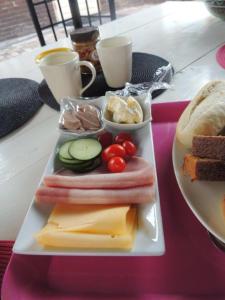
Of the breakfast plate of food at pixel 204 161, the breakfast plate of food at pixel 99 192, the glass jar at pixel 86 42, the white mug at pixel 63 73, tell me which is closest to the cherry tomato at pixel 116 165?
the breakfast plate of food at pixel 99 192

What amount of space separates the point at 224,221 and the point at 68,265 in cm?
28

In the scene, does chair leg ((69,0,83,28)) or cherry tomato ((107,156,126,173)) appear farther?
chair leg ((69,0,83,28))

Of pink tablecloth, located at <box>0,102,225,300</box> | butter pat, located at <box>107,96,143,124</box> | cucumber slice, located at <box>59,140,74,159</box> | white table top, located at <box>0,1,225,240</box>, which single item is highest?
butter pat, located at <box>107,96,143,124</box>

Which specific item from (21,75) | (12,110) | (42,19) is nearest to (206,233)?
(12,110)

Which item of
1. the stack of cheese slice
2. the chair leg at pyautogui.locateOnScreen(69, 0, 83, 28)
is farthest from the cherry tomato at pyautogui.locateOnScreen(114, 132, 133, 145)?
the chair leg at pyautogui.locateOnScreen(69, 0, 83, 28)

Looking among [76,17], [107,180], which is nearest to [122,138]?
[107,180]

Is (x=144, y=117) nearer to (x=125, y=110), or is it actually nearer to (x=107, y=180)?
(x=125, y=110)

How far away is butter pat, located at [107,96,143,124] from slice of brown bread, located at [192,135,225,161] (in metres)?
0.19

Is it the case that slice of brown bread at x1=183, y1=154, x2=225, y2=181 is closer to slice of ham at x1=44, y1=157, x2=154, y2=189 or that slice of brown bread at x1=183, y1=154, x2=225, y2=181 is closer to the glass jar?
slice of ham at x1=44, y1=157, x2=154, y2=189

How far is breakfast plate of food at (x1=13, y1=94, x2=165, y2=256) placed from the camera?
0.41m

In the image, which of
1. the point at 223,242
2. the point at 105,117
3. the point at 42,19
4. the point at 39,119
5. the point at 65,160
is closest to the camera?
the point at 223,242

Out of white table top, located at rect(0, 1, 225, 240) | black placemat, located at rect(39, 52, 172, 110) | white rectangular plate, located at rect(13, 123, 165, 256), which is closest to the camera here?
white rectangular plate, located at rect(13, 123, 165, 256)

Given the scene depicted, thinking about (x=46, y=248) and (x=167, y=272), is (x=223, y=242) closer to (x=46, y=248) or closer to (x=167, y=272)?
(x=167, y=272)

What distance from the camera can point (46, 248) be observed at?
1.38 ft
